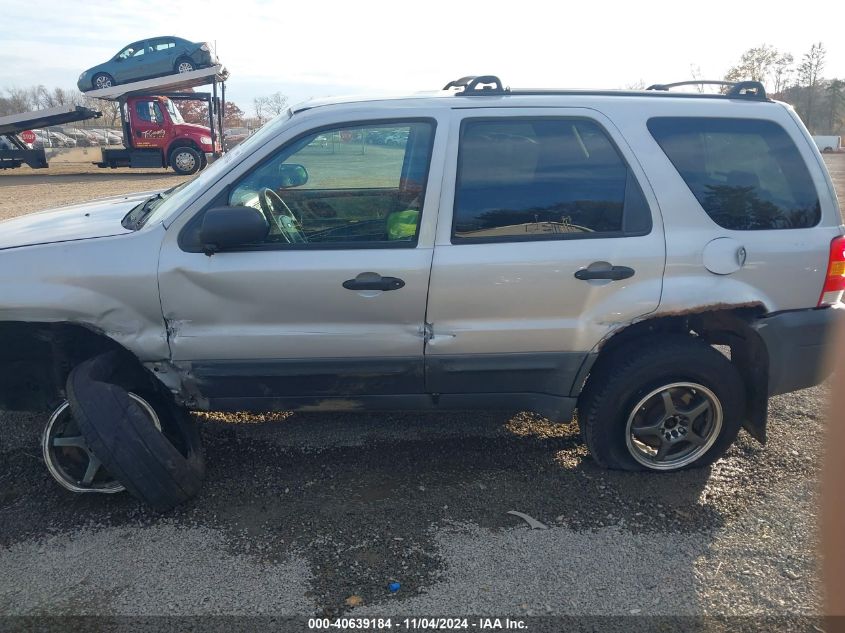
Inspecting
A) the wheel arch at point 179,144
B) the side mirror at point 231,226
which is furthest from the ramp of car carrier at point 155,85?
the side mirror at point 231,226

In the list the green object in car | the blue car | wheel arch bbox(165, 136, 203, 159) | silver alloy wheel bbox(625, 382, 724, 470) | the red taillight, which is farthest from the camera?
the blue car

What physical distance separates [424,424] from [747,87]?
2.68 m

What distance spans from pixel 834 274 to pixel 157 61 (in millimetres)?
21719

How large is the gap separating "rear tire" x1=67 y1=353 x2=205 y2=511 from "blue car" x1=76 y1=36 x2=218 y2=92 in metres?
20.0

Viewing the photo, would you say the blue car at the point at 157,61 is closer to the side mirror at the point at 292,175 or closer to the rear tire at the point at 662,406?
the side mirror at the point at 292,175

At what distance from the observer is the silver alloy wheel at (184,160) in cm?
2020

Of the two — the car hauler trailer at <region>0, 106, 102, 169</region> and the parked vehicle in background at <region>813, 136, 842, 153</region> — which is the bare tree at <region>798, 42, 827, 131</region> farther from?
the car hauler trailer at <region>0, 106, 102, 169</region>

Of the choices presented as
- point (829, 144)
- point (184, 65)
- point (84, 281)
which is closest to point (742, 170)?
point (84, 281)

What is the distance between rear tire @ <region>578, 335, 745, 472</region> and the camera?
327 cm

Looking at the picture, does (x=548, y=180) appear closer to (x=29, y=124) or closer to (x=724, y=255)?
(x=724, y=255)

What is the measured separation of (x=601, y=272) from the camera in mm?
3078

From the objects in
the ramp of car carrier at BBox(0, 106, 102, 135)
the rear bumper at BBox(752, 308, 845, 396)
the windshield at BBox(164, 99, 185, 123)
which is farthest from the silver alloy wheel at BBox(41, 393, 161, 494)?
the ramp of car carrier at BBox(0, 106, 102, 135)

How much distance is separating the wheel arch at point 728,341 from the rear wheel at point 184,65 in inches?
813

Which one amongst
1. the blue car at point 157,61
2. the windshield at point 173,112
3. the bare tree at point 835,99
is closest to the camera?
the windshield at point 173,112
